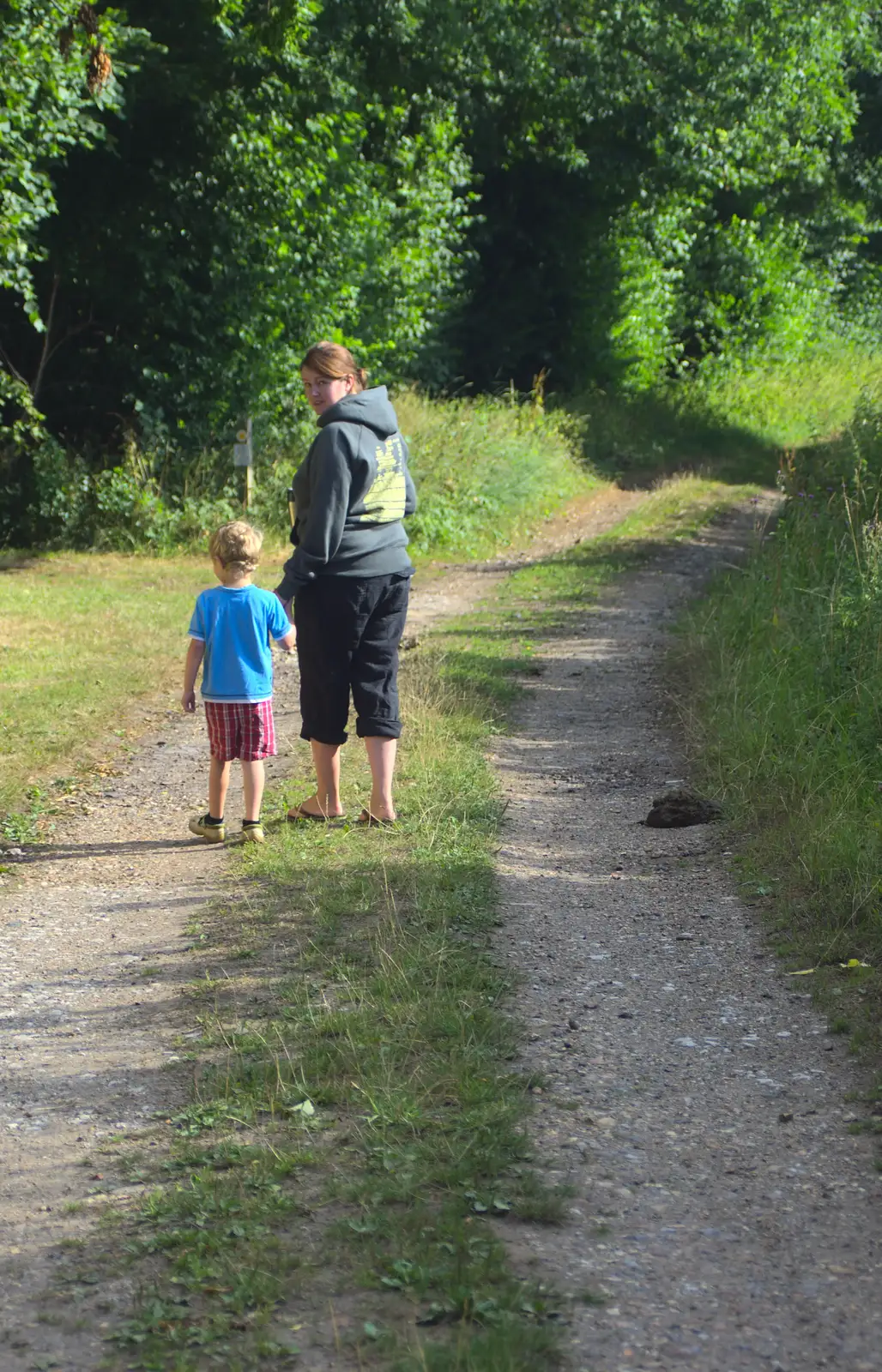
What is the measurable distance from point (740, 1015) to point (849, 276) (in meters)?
35.3

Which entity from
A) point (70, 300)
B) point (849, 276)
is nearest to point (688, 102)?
point (70, 300)

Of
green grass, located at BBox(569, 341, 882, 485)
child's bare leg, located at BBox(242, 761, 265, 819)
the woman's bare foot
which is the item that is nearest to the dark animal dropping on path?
the woman's bare foot

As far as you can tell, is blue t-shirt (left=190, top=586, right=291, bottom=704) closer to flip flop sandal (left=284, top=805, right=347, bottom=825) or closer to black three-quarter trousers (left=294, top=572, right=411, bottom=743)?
black three-quarter trousers (left=294, top=572, right=411, bottom=743)

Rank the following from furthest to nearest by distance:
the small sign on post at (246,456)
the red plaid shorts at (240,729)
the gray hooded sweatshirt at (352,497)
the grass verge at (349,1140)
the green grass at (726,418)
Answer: the green grass at (726,418), the small sign on post at (246,456), the red plaid shorts at (240,729), the gray hooded sweatshirt at (352,497), the grass verge at (349,1140)

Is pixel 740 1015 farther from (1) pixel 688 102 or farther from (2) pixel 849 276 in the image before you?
(2) pixel 849 276

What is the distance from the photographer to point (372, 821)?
256 inches

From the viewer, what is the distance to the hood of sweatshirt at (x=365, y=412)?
6.02 metres

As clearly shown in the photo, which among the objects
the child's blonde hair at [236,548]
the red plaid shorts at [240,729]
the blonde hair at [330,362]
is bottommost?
the red plaid shorts at [240,729]

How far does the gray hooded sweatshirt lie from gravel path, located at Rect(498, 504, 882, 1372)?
4.62 feet

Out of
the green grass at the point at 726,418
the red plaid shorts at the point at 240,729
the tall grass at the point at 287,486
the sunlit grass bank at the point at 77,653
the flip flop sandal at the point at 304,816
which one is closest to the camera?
the red plaid shorts at the point at 240,729

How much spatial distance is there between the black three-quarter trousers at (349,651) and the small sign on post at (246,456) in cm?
1001

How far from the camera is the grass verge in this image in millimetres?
2850

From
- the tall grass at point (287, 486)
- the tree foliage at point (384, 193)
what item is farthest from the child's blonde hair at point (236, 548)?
the tree foliage at point (384, 193)

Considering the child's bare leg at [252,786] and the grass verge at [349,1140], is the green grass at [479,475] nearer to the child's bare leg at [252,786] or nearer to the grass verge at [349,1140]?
the child's bare leg at [252,786]
